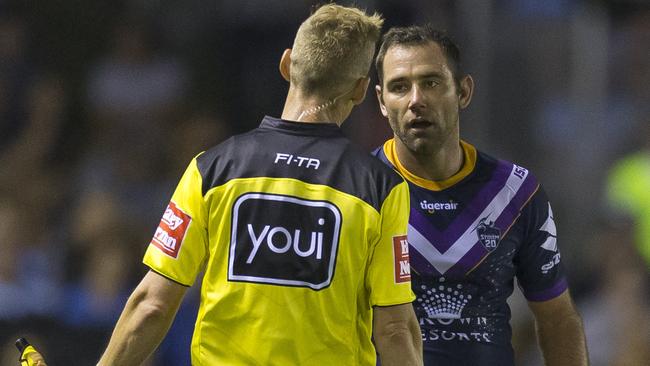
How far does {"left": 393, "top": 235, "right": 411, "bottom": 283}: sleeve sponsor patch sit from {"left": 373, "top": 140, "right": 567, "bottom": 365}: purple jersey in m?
0.87

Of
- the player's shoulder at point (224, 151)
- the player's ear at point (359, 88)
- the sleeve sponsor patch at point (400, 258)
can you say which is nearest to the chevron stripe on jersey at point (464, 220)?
the sleeve sponsor patch at point (400, 258)

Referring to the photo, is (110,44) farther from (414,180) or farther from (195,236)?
(195,236)

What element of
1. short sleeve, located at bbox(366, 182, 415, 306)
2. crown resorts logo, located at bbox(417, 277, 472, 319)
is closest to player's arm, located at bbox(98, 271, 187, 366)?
short sleeve, located at bbox(366, 182, 415, 306)

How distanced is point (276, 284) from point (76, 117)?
512 centimetres

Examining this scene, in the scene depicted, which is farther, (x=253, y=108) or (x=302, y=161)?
(x=253, y=108)

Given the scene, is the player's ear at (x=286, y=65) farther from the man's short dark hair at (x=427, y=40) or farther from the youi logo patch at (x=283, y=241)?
the man's short dark hair at (x=427, y=40)

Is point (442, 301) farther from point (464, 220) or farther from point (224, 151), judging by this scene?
point (224, 151)

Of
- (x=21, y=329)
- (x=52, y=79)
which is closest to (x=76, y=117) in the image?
(x=52, y=79)

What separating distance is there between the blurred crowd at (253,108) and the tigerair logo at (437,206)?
3.18m

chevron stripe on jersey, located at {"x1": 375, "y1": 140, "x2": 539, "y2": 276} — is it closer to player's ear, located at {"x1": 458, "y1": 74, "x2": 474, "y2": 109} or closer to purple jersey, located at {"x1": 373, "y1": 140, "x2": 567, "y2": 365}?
purple jersey, located at {"x1": 373, "y1": 140, "x2": 567, "y2": 365}

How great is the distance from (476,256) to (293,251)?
121cm

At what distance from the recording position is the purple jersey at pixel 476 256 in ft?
14.2

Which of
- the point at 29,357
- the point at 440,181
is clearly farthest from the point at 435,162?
the point at 29,357

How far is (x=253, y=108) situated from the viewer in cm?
818
